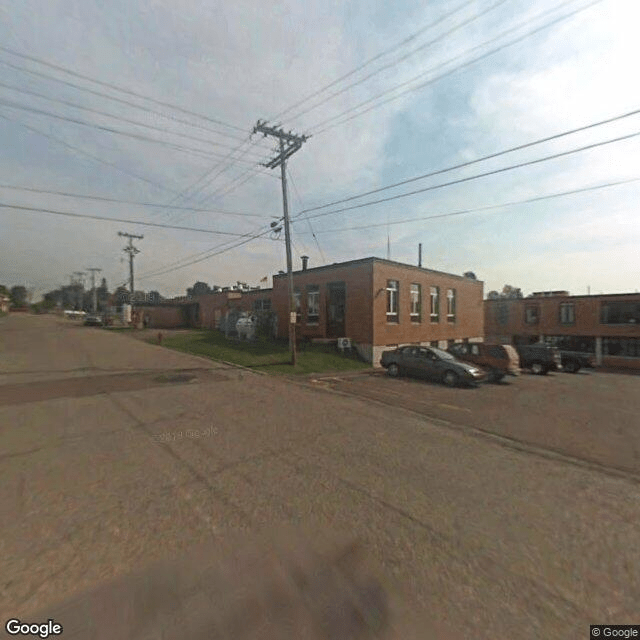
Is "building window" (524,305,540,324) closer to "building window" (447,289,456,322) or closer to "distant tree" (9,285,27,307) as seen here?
"building window" (447,289,456,322)

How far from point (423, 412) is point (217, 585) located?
7.73 metres

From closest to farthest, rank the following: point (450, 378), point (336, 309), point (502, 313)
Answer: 1. point (450, 378)
2. point (336, 309)
3. point (502, 313)

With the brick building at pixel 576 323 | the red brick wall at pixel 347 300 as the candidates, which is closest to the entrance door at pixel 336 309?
the red brick wall at pixel 347 300

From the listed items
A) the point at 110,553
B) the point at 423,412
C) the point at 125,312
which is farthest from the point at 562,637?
the point at 125,312

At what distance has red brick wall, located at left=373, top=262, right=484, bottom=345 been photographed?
20.5 m

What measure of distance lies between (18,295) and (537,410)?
16623 cm

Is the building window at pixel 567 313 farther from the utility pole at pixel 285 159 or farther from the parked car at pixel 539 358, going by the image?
the utility pole at pixel 285 159

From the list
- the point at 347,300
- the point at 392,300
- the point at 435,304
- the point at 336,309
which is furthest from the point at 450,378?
the point at 435,304

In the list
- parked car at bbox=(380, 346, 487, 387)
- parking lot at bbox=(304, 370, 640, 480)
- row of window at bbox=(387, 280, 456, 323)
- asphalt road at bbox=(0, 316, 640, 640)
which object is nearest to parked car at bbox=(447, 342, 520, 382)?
parking lot at bbox=(304, 370, 640, 480)

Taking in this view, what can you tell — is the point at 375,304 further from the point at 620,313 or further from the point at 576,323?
the point at 620,313

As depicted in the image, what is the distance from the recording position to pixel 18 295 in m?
128

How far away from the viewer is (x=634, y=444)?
7648mm

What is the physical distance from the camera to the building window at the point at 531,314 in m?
36.5

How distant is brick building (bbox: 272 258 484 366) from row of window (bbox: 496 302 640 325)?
44.0 feet
